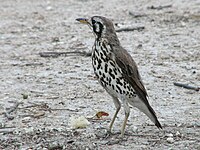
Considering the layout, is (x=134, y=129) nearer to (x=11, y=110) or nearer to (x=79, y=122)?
(x=79, y=122)

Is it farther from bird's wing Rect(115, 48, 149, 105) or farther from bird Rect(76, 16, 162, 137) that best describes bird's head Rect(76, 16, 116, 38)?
bird's wing Rect(115, 48, 149, 105)

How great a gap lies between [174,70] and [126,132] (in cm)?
307

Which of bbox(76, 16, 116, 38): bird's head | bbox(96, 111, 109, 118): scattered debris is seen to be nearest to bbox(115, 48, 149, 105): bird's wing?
bbox(76, 16, 116, 38): bird's head

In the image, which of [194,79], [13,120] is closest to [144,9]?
[194,79]

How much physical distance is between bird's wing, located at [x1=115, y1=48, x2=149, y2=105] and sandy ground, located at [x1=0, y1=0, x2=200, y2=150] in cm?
47

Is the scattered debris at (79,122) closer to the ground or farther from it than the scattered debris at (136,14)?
farther from it

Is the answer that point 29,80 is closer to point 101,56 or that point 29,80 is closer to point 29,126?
point 29,126

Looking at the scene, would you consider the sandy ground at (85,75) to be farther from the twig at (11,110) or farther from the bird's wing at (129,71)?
the bird's wing at (129,71)

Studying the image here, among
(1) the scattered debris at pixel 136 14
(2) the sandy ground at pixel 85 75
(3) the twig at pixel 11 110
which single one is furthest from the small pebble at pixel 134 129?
(1) the scattered debris at pixel 136 14

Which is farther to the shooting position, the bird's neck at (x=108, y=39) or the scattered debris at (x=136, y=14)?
the scattered debris at (x=136, y=14)

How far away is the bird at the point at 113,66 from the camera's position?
605 centimetres

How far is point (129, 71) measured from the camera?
6.21m

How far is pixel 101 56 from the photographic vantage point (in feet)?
19.8

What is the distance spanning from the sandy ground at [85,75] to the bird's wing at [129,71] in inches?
18.7
